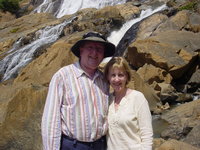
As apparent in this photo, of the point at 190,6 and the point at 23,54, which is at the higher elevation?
the point at 190,6

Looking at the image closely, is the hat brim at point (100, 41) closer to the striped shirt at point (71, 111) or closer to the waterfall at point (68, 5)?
the striped shirt at point (71, 111)

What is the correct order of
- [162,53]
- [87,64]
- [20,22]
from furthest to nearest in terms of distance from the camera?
[20,22] → [162,53] → [87,64]

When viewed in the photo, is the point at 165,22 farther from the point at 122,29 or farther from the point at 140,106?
the point at 140,106

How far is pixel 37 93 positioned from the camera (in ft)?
26.5

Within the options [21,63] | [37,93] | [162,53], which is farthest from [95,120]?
[21,63]

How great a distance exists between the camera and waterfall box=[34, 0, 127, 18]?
136 feet

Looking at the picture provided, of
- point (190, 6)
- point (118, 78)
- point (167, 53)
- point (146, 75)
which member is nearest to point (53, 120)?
point (118, 78)

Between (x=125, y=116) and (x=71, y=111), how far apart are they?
2.10ft

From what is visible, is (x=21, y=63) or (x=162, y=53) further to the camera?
(x=21, y=63)

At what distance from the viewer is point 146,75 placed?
16.8m

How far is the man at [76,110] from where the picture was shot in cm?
389

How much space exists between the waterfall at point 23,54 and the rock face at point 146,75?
0.87 m

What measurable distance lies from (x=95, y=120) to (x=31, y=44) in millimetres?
25871

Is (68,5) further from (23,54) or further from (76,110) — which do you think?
(76,110)
